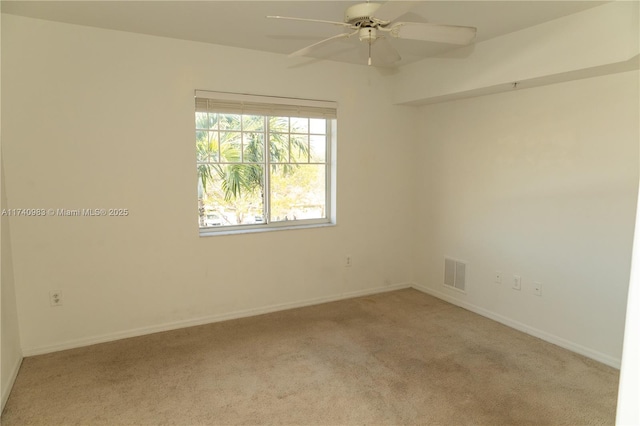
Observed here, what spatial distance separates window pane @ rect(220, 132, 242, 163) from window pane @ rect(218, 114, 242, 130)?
6 centimetres

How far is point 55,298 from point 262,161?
6.85 feet

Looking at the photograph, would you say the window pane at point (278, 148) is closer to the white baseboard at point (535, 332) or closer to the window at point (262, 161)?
the window at point (262, 161)

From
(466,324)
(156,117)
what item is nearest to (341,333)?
(466,324)

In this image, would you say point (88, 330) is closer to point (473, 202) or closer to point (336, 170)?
point (336, 170)

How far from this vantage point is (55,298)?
3105 millimetres

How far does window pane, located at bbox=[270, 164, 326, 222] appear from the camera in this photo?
161 inches

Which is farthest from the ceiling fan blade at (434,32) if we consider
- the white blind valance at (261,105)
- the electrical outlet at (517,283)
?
the electrical outlet at (517,283)

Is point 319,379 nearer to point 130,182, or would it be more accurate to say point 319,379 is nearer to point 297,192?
point 297,192

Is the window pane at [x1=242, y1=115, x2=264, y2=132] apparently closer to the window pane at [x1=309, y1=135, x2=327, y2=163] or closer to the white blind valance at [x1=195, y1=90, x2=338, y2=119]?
the white blind valance at [x1=195, y1=90, x2=338, y2=119]

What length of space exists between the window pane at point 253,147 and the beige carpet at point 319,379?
159cm

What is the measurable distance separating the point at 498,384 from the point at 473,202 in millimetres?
1842

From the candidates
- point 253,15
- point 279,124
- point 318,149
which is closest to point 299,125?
point 279,124

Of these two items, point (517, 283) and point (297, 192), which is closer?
point (517, 283)

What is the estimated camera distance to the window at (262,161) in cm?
368
